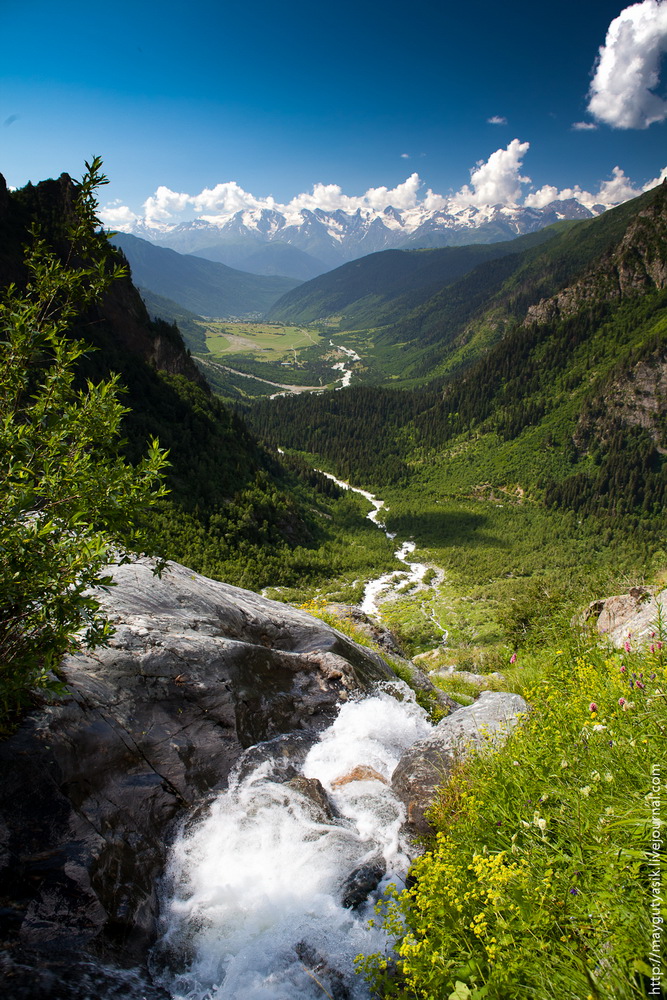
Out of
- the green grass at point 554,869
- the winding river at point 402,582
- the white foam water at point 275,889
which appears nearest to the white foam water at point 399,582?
the winding river at point 402,582

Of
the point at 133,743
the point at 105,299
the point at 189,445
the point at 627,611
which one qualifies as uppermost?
the point at 105,299

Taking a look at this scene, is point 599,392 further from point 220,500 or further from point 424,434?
point 220,500

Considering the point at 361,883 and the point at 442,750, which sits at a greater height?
the point at 442,750

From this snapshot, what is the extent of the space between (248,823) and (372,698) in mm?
5963

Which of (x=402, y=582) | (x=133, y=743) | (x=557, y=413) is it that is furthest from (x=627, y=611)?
(x=557, y=413)

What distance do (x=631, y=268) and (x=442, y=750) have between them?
192023 millimetres

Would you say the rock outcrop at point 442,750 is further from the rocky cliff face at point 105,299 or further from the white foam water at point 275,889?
the rocky cliff face at point 105,299

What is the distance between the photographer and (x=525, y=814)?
503 cm

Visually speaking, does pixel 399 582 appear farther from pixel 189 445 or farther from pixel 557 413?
pixel 557 413

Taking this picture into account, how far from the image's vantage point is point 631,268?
151 meters

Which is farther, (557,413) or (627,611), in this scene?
(557,413)

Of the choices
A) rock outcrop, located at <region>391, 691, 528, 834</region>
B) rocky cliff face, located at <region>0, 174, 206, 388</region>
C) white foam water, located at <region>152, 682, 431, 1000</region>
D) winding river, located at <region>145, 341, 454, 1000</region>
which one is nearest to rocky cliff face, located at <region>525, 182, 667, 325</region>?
rocky cliff face, located at <region>0, 174, 206, 388</region>

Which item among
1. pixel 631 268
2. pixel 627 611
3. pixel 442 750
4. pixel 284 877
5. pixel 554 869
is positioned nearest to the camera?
pixel 554 869

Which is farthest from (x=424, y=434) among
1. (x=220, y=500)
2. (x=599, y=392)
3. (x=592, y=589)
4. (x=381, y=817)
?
(x=381, y=817)
